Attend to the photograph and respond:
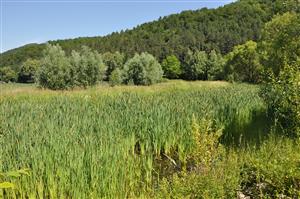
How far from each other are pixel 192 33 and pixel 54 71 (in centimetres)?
7585

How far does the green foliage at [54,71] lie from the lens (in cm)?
2956

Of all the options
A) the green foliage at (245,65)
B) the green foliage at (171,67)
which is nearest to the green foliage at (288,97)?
the green foliage at (245,65)

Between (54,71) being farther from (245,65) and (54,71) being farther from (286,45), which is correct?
(245,65)

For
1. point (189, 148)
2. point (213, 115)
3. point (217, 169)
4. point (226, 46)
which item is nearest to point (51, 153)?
point (217, 169)

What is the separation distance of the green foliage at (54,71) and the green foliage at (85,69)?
78cm

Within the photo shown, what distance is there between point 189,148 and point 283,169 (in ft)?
11.5

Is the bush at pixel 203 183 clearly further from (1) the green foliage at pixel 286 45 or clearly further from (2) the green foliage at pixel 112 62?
(2) the green foliage at pixel 112 62

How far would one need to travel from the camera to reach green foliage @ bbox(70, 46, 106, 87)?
3112 cm

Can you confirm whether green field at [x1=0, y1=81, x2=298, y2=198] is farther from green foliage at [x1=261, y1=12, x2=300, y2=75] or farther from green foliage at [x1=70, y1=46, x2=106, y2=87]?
green foliage at [x1=70, y1=46, x2=106, y2=87]

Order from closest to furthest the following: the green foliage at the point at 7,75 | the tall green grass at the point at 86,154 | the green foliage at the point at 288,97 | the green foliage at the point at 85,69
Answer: the tall green grass at the point at 86,154 → the green foliage at the point at 288,97 → the green foliage at the point at 85,69 → the green foliage at the point at 7,75

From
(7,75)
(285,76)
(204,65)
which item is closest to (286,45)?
(285,76)

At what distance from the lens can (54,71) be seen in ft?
97.9

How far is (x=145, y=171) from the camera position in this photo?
6059mm

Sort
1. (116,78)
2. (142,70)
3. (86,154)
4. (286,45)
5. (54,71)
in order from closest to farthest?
(86,154) → (286,45) → (54,71) → (116,78) → (142,70)
